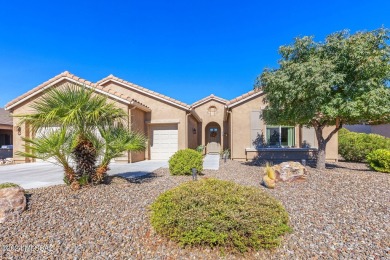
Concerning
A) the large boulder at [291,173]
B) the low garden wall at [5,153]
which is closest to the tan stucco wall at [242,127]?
the large boulder at [291,173]

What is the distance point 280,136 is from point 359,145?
5.06m

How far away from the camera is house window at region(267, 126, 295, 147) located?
13.9 meters

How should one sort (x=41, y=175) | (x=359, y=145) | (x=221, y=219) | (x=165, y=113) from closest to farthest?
(x=221, y=219) → (x=41, y=175) → (x=359, y=145) → (x=165, y=113)

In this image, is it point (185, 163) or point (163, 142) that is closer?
point (185, 163)

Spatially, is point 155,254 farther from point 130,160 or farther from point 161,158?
point 161,158

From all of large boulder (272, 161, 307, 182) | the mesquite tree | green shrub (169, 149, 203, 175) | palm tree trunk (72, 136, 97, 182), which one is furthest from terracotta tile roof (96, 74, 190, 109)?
palm tree trunk (72, 136, 97, 182)

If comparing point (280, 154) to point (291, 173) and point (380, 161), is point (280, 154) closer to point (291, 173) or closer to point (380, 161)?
point (380, 161)

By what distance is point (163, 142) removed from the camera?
14477mm

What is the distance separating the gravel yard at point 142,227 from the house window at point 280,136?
25.9 ft

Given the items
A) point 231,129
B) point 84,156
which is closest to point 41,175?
point 84,156

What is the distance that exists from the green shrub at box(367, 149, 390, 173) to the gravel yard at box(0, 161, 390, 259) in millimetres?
3113

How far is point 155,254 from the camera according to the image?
3.25 meters

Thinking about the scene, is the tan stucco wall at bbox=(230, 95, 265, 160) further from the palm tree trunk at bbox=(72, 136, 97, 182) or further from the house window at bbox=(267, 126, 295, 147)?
the palm tree trunk at bbox=(72, 136, 97, 182)

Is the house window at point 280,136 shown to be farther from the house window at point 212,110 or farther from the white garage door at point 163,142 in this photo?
the house window at point 212,110
